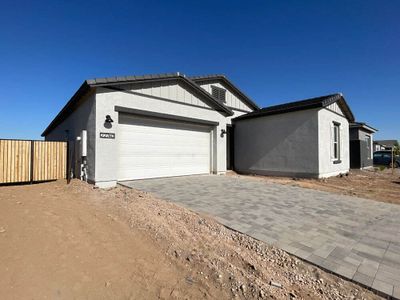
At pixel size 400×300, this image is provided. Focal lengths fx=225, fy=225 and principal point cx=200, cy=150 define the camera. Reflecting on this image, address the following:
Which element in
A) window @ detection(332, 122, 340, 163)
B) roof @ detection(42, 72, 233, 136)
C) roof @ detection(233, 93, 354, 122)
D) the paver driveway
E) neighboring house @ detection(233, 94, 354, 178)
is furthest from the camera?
window @ detection(332, 122, 340, 163)

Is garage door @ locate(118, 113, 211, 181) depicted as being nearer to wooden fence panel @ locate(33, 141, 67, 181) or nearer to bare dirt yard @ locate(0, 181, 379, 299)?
wooden fence panel @ locate(33, 141, 67, 181)

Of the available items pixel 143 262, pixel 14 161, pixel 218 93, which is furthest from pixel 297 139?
pixel 14 161

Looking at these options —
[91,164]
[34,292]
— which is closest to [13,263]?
[34,292]

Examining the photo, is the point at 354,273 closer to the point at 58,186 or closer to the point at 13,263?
the point at 13,263

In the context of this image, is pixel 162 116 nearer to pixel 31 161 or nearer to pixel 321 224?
pixel 31 161

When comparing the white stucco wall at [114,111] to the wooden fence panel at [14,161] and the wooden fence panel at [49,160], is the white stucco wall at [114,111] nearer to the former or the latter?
the wooden fence panel at [49,160]

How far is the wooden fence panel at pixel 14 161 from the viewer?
24.5 feet

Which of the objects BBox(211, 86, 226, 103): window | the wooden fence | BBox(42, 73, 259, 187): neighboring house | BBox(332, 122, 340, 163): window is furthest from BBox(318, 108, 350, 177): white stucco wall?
the wooden fence

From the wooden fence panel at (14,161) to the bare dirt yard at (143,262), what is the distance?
3.63 metres

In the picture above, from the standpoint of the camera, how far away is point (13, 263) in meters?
2.80

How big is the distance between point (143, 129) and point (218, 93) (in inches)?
324

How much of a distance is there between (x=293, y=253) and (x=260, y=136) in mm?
10351

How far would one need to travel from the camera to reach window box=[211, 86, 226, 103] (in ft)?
51.9

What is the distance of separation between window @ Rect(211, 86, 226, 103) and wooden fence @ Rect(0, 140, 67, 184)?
10203 millimetres
